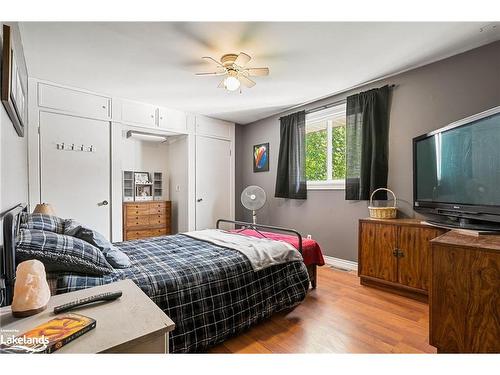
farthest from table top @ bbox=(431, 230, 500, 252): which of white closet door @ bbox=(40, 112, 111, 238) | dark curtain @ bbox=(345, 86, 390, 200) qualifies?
white closet door @ bbox=(40, 112, 111, 238)

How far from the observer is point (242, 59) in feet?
Result: 7.86

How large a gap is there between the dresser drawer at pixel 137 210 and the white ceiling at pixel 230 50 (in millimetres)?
1632

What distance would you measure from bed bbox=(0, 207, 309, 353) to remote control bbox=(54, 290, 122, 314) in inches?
13.3

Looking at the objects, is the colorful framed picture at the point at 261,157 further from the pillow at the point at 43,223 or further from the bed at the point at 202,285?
the pillow at the point at 43,223

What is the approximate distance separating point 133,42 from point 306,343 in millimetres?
2732

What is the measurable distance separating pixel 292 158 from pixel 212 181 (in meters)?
1.51

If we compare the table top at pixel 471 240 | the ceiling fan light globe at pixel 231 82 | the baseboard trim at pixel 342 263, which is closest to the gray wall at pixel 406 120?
the baseboard trim at pixel 342 263

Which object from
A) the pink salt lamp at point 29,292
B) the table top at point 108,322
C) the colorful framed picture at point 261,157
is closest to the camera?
the table top at point 108,322

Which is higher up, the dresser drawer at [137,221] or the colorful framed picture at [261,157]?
the colorful framed picture at [261,157]

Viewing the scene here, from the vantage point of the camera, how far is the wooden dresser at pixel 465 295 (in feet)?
4.40

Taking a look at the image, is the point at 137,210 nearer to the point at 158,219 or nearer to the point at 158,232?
the point at 158,219

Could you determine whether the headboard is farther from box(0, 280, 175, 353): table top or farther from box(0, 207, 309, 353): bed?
box(0, 280, 175, 353): table top
